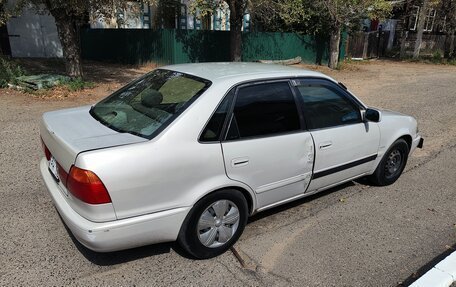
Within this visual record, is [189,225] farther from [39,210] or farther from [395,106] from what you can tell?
[395,106]

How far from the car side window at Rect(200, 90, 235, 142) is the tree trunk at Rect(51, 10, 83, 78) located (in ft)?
27.2

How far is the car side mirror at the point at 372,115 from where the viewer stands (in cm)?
414

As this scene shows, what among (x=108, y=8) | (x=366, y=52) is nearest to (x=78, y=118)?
(x=108, y=8)

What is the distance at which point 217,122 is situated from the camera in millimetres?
3113

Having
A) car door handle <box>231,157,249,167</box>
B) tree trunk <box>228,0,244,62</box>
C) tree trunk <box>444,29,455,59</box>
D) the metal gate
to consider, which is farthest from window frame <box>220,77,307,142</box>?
tree trunk <box>444,29,455,59</box>

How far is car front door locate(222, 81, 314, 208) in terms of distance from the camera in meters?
3.18

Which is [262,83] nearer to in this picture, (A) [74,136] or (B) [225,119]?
(B) [225,119]

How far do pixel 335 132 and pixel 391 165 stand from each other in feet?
4.56

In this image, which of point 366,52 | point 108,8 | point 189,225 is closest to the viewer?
point 189,225

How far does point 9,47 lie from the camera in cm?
1622

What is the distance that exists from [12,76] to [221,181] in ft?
30.7

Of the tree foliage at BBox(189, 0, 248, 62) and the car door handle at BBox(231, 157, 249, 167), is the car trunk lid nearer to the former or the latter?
the car door handle at BBox(231, 157, 249, 167)

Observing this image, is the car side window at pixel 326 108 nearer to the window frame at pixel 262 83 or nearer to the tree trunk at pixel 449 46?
the window frame at pixel 262 83

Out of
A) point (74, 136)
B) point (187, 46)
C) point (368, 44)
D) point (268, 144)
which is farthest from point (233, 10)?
point (368, 44)
